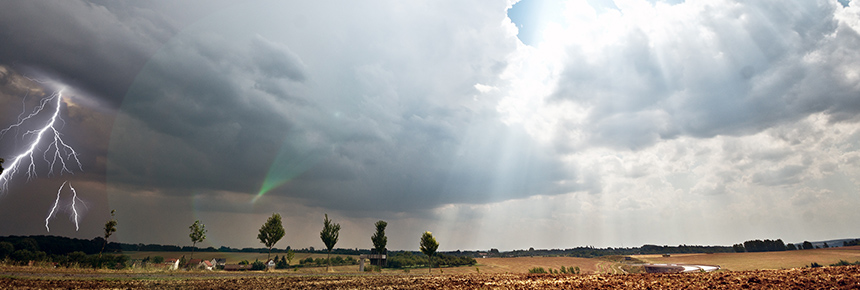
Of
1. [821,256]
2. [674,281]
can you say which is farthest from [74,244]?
[821,256]

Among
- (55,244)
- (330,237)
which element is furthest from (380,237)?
(55,244)

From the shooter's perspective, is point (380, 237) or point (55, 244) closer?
point (380, 237)

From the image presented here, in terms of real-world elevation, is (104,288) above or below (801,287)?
below

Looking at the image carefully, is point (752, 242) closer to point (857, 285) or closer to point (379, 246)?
point (379, 246)

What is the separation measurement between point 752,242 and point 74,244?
223 meters

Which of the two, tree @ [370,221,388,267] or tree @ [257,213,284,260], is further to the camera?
tree @ [370,221,388,267]

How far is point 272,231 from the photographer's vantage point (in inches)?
1946

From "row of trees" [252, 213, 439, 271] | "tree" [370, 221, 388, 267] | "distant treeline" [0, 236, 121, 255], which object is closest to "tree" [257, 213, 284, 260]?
"row of trees" [252, 213, 439, 271]

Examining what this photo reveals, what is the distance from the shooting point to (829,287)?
11.8 meters

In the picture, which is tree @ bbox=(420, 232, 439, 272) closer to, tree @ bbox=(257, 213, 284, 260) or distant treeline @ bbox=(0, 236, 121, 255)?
tree @ bbox=(257, 213, 284, 260)

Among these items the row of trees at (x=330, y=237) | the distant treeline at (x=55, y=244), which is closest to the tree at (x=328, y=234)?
the row of trees at (x=330, y=237)

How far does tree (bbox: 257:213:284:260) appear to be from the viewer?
49312mm

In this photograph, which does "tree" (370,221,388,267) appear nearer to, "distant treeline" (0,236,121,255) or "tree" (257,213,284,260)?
"tree" (257,213,284,260)

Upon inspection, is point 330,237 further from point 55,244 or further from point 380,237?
point 55,244
